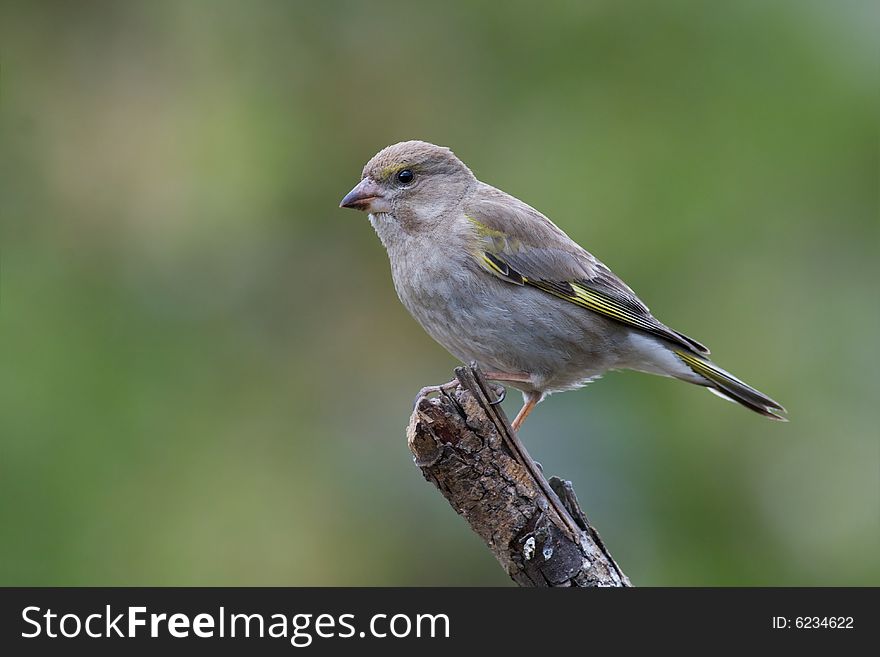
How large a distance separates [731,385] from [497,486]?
2.49m

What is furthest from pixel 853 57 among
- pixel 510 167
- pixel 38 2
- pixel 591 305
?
pixel 38 2

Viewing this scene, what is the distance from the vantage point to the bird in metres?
6.60

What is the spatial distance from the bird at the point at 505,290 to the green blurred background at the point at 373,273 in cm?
138

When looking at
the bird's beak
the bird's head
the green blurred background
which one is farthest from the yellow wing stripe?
the green blurred background

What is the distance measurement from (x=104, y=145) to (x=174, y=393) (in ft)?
8.01

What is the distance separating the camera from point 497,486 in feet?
17.1

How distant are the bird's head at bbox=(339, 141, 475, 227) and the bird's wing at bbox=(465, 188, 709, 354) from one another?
199 millimetres

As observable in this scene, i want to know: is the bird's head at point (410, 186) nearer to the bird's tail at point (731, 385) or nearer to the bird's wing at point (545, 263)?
the bird's wing at point (545, 263)

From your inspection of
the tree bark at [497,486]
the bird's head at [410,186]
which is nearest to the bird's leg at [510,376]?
the bird's head at [410,186]

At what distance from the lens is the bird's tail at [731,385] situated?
7098 millimetres

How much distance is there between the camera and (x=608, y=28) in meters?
9.49

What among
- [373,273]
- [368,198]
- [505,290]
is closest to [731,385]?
[505,290]

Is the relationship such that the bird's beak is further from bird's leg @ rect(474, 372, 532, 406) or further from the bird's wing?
bird's leg @ rect(474, 372, 532, 406)
